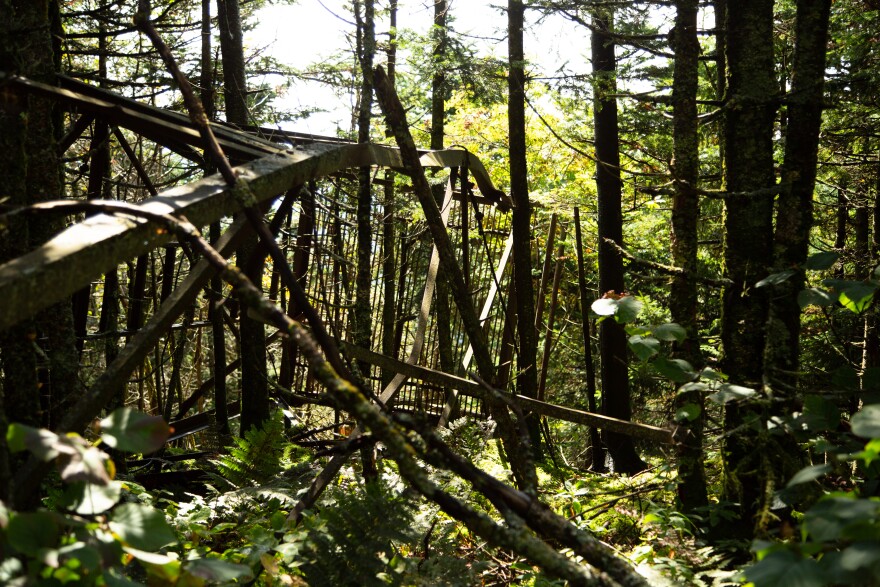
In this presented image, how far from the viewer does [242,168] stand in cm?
232

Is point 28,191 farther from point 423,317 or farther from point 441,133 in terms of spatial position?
point 441,133

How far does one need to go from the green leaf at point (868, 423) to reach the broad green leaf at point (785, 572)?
0.28 m

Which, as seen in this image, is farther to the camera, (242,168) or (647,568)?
(647,568)

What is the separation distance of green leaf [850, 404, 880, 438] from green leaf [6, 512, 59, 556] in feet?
5.03

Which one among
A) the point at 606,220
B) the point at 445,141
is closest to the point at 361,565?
the point at 606,220

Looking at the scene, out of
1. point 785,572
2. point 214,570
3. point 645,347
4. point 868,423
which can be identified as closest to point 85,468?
point 214,570

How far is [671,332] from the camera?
8.76 feet

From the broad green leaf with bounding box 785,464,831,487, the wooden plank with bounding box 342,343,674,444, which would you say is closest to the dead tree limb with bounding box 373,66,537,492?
the wooden plank with bounding box 342,343,674,444

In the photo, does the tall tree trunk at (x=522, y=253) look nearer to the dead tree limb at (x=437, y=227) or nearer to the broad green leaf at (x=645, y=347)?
the dead tree limb at (x=437, y=227)

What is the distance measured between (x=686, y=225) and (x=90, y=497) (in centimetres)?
331

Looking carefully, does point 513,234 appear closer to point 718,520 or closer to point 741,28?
point 741,28

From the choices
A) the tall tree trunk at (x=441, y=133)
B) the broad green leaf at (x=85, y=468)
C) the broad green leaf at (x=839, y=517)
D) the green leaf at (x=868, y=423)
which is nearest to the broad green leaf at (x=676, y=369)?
the green leaf at (x=868, y=423)

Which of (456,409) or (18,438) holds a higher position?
(18,438)

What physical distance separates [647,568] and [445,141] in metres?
13.8
